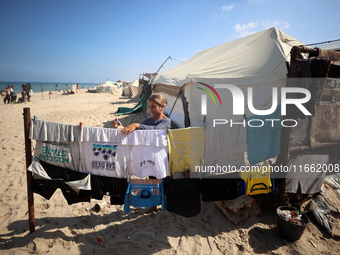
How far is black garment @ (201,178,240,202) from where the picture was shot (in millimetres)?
2799

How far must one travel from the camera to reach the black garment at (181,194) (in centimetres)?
271

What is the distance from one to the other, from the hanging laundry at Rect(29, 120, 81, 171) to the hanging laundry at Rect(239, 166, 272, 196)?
2.53m

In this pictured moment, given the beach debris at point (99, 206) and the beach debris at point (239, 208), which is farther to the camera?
the beach debris at point (99, 206)

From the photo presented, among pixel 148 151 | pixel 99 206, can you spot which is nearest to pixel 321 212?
pixel 148 151

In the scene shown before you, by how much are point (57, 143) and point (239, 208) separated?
3153 millimetres

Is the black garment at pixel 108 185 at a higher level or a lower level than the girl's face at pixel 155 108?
lower

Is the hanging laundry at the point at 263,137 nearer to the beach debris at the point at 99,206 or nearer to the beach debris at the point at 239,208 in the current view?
the beach debris at the point at 239,208

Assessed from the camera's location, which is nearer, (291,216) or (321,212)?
(291,216)

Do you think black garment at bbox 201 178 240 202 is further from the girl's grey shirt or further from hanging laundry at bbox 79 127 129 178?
hanging laundry at bbox 79 127 129 178

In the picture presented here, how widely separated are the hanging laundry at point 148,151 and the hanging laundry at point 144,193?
163 mm

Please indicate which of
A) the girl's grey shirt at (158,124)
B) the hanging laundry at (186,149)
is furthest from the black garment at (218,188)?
the girl's grey shirt at (158,124)

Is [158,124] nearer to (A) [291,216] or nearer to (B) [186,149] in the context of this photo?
(B) [186,149]

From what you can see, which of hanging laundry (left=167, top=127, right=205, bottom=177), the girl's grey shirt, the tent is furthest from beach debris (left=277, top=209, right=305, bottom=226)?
the girl's grey shirt

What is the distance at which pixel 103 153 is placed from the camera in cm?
262
